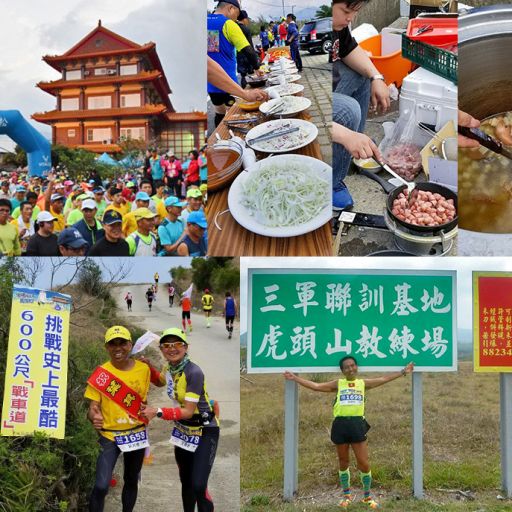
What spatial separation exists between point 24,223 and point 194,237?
1.36 m

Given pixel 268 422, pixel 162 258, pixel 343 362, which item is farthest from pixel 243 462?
pixel 162 258

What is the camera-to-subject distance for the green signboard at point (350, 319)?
5.45m

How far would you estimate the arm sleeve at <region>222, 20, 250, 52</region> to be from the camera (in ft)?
19.1

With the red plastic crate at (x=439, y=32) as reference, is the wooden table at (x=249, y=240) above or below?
below

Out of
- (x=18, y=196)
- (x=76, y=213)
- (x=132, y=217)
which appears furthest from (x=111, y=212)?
(x=18, y=196)

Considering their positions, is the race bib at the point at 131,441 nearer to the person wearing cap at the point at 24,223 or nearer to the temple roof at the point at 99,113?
the person wearing cap at the point at 24,223

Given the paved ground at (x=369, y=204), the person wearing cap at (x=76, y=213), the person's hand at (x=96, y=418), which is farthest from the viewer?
the person wearing cap at (x=76, y=213)

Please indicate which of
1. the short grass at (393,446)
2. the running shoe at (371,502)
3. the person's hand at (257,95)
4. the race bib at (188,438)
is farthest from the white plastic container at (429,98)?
the race bib at (188,438)

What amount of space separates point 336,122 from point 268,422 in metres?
2.72

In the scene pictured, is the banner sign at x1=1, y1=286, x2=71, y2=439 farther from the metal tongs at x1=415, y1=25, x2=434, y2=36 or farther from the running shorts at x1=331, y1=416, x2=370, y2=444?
the metal tongs at x1=415, y1=25, x2=434, y2=36

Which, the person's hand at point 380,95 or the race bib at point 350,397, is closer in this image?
the race bib at point 350,397

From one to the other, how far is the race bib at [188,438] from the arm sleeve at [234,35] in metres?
3.02

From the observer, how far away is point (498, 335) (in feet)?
18.2

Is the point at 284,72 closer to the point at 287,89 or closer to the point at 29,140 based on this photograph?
the point at 287,89
